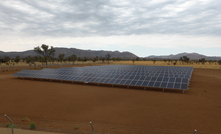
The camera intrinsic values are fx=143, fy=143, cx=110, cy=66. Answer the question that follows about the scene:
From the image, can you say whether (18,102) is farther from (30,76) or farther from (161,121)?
(30,76)

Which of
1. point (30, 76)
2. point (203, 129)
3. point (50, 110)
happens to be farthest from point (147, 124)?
point (30, 76)

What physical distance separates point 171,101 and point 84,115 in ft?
36.0

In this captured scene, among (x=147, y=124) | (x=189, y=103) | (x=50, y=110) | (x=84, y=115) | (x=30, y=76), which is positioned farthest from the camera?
(x=30, y=76)

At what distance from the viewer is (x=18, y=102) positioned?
16.7m

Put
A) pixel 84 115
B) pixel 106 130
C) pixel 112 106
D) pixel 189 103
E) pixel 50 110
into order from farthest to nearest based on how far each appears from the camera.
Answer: pixel 189 103, pixel 112 106, pixel 50 110, pixel 84 115, pixel 106 130

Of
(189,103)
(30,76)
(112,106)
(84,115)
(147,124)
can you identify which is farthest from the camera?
(30,76)

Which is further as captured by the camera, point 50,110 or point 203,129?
point 50,110

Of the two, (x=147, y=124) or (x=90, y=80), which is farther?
(x=90, y=80)

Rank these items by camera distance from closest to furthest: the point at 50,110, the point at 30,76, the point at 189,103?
1. the point at 50,110
2. the point at 189,103
3. the point at 30,76

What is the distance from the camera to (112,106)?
52.1 feet

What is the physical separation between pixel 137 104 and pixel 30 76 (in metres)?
27.7

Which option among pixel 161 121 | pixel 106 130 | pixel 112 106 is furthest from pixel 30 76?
pixel 161 121

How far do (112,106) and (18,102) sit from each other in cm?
1104

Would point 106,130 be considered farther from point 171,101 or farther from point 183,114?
point 171,101
